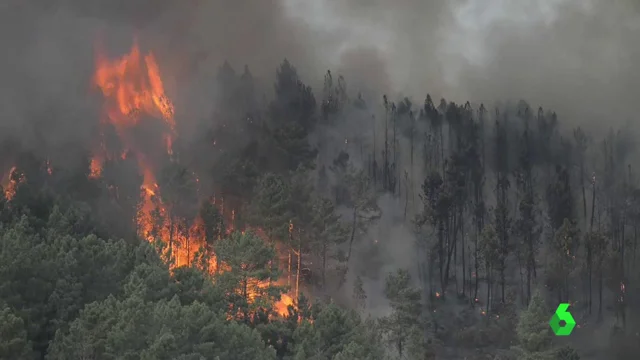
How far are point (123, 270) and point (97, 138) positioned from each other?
57.3m

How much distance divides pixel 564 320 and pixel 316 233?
35.7m

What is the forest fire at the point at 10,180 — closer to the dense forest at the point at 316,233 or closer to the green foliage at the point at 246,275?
the dense forest at the point at 316,233

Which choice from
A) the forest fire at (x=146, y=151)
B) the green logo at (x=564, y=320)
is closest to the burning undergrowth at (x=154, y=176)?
the forest fire at (x=146, y=151)

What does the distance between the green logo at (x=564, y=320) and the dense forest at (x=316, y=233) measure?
97.3 inches

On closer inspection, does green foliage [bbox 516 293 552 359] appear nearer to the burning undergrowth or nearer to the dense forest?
the dense forest

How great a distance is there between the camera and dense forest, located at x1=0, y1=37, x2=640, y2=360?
3919 centimetres

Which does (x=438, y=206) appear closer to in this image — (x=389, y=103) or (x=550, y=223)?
(x=550, y=223)

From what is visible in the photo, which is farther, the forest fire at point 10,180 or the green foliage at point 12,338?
the forest fire at point 10,180

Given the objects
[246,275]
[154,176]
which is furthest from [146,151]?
[246,275]

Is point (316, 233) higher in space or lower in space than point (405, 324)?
higher

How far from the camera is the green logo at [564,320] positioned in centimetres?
7731

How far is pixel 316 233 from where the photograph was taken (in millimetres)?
78312

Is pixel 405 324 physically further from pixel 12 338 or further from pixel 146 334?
pixel 12 338

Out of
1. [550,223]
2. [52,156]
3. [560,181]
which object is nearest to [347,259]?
[550,223]
